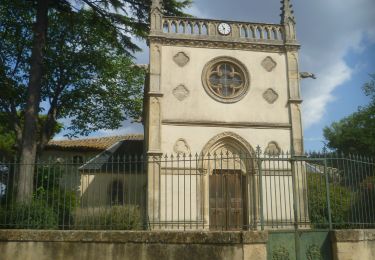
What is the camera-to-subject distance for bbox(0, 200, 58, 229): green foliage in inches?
330

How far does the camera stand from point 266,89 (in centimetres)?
1694

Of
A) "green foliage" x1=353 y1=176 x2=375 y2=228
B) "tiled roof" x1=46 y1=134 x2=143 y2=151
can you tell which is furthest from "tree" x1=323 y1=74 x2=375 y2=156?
"green foliage" x1=353 y1=176 x2=375 y2=228

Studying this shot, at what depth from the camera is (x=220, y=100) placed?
16484 millimetres

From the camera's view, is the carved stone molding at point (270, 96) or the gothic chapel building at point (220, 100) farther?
the carved stone molding at point (270, 96)

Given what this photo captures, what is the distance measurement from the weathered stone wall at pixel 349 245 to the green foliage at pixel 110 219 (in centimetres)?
430

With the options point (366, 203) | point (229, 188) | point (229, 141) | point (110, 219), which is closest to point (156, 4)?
point (229, 141)

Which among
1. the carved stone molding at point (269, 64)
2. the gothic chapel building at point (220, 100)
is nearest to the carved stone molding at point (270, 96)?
the gothic chapel building at point (220, 100)

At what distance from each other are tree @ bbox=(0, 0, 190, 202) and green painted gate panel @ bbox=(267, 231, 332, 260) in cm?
752

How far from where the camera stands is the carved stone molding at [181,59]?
656 inches

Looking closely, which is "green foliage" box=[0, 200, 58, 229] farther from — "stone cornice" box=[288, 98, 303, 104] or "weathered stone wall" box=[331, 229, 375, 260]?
"stone cornice" box=[288, 98, 303, 104]

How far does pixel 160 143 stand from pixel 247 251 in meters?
9.08

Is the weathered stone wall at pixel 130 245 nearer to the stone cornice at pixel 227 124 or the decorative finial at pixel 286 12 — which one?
the stone cornice at pixel 227 124

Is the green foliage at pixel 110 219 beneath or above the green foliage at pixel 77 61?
beneath

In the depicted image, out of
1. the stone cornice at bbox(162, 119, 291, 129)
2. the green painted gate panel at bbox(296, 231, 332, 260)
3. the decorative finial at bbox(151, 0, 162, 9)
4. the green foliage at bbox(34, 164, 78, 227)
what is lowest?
the green painted gate panel at bbox(296, 231, 332, 260)
